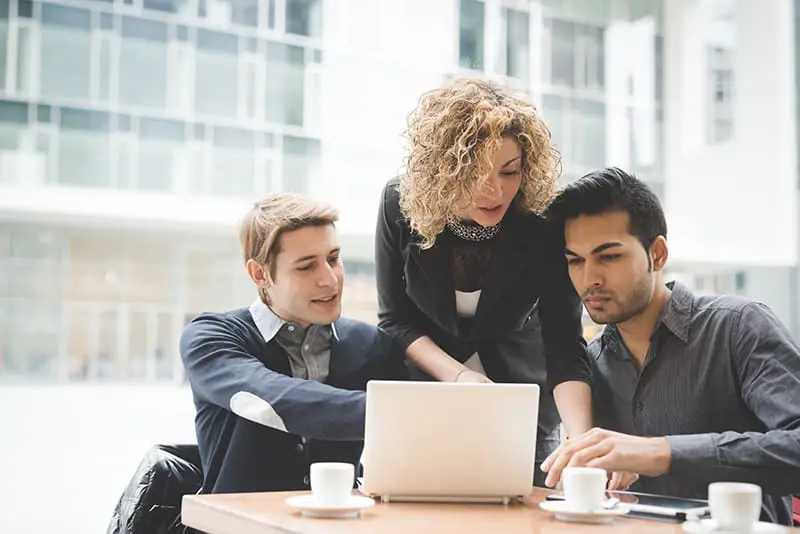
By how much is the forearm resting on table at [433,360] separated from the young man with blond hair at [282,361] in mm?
86

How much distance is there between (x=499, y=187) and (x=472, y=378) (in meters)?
0.37

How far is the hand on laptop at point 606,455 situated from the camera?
1604mm

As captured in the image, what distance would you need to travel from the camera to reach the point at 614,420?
2.14 metres

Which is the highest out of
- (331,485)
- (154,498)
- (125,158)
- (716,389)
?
(125,158)

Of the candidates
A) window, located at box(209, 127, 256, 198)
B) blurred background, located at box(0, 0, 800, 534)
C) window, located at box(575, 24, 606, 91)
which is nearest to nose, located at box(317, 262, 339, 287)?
blurred background, located at box(0, 0, 800, 534)

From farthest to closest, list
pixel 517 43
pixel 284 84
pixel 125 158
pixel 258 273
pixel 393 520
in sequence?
pixel 517 43 → pixel 284 84 → pixel 125 158 → pixel 258 273 → pixel 393 520

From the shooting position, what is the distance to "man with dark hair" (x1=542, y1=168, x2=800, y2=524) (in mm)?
1916

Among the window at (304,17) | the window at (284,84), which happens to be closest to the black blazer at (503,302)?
the window at (284,84)

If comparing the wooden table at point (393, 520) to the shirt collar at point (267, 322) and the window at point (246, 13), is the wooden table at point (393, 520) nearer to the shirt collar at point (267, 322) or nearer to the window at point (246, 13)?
the shirt collar at point (267, 322)

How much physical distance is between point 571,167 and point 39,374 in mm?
2643

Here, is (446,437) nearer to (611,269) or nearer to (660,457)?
(660,457)

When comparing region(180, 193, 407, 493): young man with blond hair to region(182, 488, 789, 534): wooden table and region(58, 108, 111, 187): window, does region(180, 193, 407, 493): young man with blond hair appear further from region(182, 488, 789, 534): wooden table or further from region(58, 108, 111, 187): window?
region(58, 108, 111, 187): window

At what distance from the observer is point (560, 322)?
2.19 m

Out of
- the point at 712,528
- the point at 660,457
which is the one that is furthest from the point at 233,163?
the point at 712,528
